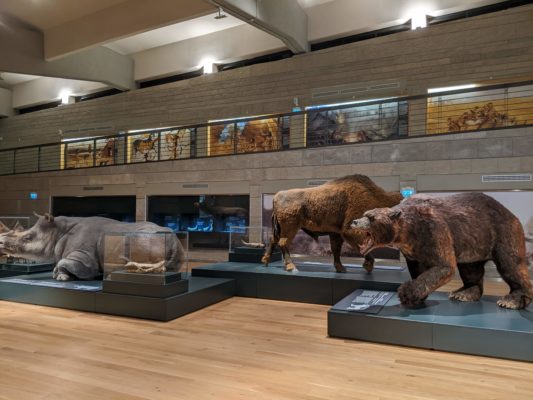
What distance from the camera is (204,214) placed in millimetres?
10312

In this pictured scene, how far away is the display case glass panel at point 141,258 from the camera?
4.53m

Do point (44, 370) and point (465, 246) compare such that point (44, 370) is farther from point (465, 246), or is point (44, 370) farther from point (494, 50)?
point (494, 50)

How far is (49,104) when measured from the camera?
16.2m

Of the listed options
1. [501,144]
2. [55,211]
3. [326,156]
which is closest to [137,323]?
[326,156]

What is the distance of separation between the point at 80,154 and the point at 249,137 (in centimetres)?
714

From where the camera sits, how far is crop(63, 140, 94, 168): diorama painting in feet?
46.4

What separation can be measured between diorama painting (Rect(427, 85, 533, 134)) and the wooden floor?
236 inches

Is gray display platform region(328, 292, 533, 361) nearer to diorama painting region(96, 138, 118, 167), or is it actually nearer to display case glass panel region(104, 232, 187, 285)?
display case glass panel region(104, 232, 187, 285)

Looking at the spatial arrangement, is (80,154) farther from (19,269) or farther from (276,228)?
(276,228)

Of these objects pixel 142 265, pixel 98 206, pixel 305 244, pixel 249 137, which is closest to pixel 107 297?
pixel 142 265

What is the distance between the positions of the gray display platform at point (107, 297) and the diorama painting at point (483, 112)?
224 inches

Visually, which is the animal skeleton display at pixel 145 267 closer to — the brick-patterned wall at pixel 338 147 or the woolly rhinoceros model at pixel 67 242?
the woolly rhinoceros model at pixel 67 242

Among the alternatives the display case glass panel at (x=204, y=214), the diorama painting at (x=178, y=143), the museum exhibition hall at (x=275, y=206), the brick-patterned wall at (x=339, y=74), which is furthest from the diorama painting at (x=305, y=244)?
the diorama painting at (x=178, y=143)

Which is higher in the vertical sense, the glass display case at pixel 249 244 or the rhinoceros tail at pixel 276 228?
the rhinoceros tail at pixel 276 228
